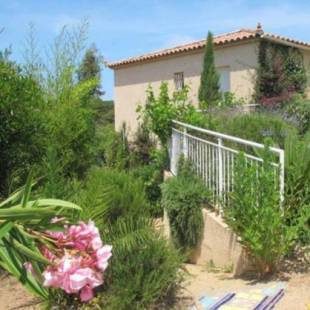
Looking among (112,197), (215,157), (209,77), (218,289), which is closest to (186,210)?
(215,157)

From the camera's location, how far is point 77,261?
156cm

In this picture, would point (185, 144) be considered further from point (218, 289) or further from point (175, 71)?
point (175, 71)

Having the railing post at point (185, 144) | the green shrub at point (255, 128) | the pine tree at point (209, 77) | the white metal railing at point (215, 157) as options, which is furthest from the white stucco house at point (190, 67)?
the railing post at point (185, 144)

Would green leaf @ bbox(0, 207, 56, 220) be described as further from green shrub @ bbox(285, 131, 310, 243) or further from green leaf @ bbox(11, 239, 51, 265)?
green shrub @ bbox(285, 131, 310, 243)

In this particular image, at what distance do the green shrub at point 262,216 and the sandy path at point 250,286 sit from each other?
24cm

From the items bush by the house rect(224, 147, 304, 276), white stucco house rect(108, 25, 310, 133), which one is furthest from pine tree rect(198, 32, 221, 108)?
bush by the house rect(224, 147, 304, 276)

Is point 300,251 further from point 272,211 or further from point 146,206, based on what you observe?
point 146,206

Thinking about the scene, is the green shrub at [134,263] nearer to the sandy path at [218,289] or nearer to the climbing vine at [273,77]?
the sandy path at [218,289]

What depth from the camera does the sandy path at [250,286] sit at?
4.31 meters

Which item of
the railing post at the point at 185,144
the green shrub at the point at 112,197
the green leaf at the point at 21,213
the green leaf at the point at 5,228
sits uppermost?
the green leaf at the point at 21,213

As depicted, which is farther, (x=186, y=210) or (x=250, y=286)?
(x=186, y=210)

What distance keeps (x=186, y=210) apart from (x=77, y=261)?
578cm

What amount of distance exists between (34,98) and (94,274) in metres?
5.89

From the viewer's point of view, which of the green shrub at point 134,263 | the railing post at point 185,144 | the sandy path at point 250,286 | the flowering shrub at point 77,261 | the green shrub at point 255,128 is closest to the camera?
the flowering shrub at point 77,261
